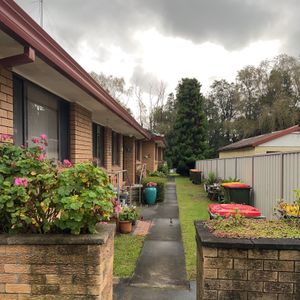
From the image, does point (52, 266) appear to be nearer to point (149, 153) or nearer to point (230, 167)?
point (230, 167)

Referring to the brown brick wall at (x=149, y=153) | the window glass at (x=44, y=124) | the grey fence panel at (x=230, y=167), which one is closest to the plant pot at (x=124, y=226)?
the window glass at (x=44, y=124)

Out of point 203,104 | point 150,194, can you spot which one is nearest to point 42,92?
point 150,194

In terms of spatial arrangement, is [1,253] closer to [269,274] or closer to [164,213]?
[269,274]

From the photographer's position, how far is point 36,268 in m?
2.58

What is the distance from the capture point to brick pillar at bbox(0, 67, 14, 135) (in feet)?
11.3

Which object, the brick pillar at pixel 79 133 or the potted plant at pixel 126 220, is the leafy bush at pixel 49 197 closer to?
the brick pillar at pixel 79 133

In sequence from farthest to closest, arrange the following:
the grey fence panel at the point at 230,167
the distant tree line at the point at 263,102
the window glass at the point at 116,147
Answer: the distant tree line at the point at 263,102 → the grey fence panel at the point at 230,167 → the window glass at the point at 116,147

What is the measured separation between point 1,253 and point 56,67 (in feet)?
6.93

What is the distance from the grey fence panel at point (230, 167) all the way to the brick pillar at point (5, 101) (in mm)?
11158

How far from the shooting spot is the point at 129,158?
15.7 m

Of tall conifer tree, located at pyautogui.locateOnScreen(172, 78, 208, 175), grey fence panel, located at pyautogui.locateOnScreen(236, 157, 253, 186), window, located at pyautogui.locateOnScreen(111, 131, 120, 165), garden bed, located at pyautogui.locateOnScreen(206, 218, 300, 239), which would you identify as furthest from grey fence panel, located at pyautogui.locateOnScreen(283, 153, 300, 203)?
tall conifer tree, located at pyautogui.locateOnScreen(172, 78, 208, 175)

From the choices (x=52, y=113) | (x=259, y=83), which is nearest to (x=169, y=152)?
(x=259, y=83)

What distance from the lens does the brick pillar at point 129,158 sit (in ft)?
50.8

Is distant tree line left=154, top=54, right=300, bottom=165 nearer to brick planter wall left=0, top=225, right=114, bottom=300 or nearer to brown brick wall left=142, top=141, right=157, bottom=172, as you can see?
brown brick wall left=142, top=141, right=157, bottom=172
